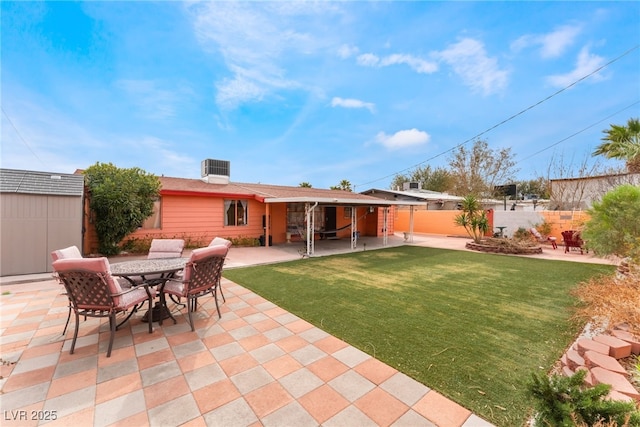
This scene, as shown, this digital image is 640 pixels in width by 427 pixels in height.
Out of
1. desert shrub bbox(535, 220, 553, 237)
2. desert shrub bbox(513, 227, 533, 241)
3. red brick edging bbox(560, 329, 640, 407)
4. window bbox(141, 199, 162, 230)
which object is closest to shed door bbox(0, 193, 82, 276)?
window bbox(141, 199, 162, 230)

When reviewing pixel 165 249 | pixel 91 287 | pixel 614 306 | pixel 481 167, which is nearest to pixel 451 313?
pixel 614 306

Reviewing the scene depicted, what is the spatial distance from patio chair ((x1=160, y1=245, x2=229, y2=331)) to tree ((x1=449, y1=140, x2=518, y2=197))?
2082cm

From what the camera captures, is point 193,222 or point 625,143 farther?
point 193,222

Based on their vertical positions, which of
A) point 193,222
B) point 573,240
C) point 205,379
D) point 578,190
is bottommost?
point 205,379

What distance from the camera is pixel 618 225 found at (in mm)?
5043

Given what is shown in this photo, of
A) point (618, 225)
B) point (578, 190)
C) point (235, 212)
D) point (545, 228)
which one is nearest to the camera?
point (618, 225)

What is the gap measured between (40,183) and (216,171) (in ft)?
22.0

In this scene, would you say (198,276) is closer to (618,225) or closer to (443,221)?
(618,225)

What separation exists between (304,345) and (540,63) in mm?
12345

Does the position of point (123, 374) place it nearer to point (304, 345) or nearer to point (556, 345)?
point (304, 345)

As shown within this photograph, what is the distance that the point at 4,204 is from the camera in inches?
223

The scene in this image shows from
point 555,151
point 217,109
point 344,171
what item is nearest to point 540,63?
point 555,151

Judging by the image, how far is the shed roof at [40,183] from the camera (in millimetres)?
5836

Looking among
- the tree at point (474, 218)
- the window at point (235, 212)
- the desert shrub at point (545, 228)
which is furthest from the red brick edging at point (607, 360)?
the desert shrub at point (545, 228)
